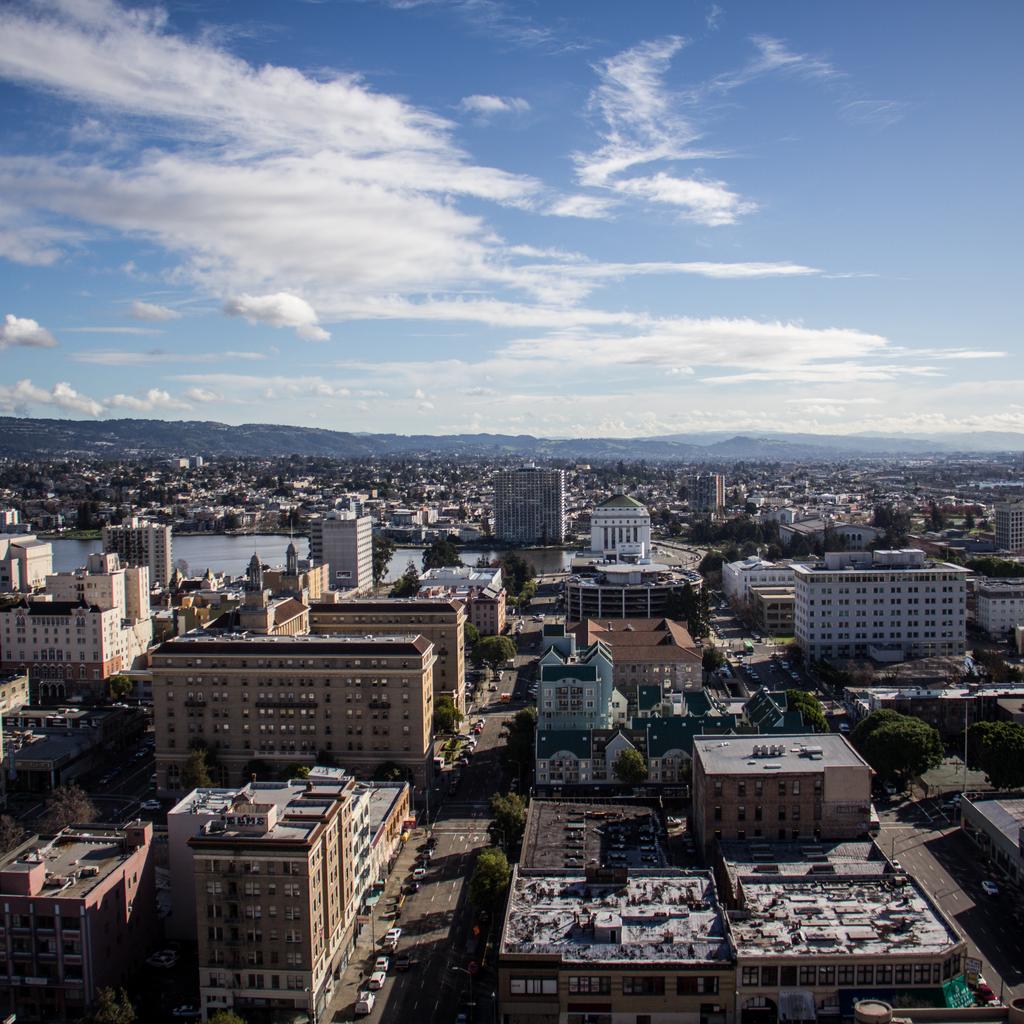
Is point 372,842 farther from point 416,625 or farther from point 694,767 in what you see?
point 416,625

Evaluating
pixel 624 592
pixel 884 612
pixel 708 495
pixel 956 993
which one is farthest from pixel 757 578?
pixel 708 495

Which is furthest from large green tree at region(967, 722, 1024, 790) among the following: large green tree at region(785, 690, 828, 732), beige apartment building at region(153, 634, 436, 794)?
beige apartment building at region(153, 634, 436, 794)

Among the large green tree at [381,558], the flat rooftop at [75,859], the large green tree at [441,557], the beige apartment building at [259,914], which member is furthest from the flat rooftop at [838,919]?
the large green tree at [441,557]

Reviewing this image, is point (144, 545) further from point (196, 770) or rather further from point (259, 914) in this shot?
point (259, 914)

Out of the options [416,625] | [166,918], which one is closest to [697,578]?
[416,625]

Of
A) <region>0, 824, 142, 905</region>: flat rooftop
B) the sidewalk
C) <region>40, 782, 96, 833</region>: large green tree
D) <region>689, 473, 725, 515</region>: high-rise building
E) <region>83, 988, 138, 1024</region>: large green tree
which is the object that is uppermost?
<region>689, 473, 725, 515</region>: high-rise building

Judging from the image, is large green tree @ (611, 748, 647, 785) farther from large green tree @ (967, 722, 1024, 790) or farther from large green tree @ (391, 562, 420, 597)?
large green tree @ (391, 562, 420, 597)
